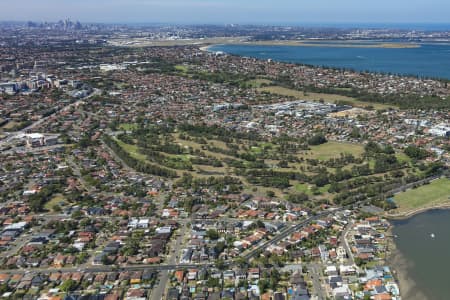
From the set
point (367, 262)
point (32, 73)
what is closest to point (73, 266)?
point (367, 262)

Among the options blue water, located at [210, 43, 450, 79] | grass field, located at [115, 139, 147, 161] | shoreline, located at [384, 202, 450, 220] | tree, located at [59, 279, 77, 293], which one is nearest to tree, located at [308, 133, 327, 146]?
shoreline, located at [384, 202, 450, 220]

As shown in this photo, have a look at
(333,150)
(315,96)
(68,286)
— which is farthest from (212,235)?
(315,96)

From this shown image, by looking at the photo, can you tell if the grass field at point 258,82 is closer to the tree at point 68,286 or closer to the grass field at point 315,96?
the grass field at point 315,96

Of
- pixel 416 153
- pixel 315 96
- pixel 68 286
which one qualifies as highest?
pixel 315 96

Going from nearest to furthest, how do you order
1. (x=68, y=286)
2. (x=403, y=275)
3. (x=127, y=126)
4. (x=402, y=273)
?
(x=68, y=286), (x=403, y=275), (x=402, y=273), (x=127, y=126)

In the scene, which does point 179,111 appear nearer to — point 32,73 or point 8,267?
point 8,267

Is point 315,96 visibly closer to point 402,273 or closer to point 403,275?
point 402,273
